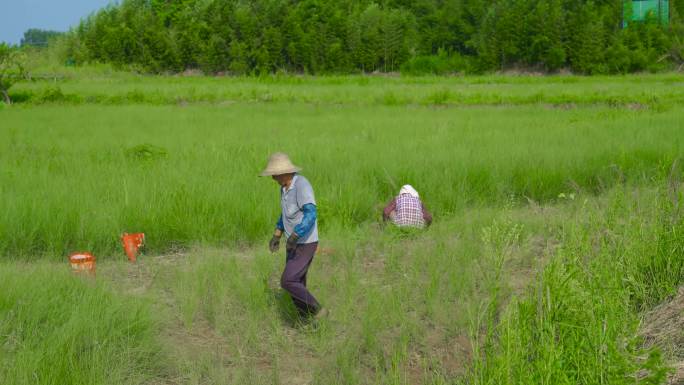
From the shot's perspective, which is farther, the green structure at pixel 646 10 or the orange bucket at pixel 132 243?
the green structure at pixel 646 10

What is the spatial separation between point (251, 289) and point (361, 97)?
14.4 metres

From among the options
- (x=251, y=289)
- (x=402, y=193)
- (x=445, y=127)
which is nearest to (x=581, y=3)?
(x=445, y=127)

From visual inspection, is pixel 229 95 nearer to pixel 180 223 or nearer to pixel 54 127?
pixel 54 127

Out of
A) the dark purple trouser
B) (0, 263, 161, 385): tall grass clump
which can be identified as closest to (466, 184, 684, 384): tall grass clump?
the dark purple trouser

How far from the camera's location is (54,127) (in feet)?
38.4

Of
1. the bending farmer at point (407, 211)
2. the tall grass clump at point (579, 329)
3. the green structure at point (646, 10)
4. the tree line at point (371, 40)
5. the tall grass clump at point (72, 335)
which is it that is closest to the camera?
the tall grass clump at point (579, 329)

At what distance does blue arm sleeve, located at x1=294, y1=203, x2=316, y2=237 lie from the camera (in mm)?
3961

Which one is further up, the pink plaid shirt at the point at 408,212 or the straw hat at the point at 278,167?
the straw hat at the point at 278,167

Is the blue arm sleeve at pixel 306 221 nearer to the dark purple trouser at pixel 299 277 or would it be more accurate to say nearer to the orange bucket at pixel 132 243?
the dark purple trouser at pixel 299 277

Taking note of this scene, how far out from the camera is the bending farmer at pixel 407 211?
19.5 ft

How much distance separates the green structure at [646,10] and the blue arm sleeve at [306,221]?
106 feet

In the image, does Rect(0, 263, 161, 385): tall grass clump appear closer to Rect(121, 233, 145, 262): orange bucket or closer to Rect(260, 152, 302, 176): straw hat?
Rect(260, 152, 302, 176): straw hat

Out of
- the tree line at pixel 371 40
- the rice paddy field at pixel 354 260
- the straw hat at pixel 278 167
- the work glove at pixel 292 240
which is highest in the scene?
the tree line at pixel 371 40

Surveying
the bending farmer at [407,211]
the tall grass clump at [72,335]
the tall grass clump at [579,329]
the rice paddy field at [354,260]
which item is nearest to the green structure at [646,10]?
the rice paddy field at [354,260]
